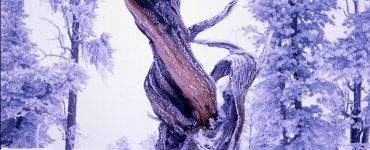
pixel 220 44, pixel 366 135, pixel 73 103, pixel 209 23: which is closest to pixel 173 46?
pixel 209 23

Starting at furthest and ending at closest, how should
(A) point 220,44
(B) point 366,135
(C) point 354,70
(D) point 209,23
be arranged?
(B) point 366,135
(C) point 354,70
(A) point 220,44
(D) point 209,23

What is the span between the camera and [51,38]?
1351cm

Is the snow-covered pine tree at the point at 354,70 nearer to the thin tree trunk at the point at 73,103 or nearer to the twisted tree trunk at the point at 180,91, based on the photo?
the thin tree trunk at the point at 73,103

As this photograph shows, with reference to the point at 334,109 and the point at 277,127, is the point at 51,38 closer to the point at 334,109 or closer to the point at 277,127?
the point at 277,127

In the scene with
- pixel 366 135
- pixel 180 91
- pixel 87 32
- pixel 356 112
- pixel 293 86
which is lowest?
pixel 366 135

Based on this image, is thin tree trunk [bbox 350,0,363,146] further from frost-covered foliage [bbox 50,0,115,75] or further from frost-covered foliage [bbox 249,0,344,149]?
frost-covered foliage [bbox 50,0,115,75]

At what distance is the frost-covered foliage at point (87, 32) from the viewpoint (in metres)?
13.6

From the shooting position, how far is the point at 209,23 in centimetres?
383

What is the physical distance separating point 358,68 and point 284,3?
3.40 meters

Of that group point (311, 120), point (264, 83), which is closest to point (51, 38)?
point (264, 83)

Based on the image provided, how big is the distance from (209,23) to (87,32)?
11.1 m

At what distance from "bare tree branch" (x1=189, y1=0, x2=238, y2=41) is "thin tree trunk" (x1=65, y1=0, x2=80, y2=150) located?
10.2 m

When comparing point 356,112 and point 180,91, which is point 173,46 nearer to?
point 180,91

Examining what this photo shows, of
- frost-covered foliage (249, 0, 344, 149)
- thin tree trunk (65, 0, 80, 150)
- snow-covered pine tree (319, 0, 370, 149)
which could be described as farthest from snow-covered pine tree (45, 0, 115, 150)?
snow-covered pine tree (319, 0, 370, 149)
